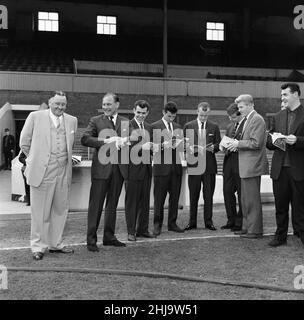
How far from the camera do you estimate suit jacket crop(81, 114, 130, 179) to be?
5871mm

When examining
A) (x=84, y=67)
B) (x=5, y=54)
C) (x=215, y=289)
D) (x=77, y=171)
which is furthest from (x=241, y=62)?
(x=215, y=289)

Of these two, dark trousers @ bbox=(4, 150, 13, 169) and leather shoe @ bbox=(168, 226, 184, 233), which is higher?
dark trousers @ bbox=(4, 150, 13, 169)

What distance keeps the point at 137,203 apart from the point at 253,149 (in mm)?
1673

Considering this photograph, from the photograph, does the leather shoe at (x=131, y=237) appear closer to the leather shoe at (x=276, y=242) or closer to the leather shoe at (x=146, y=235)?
the leather shoe at (x=146, y=235)

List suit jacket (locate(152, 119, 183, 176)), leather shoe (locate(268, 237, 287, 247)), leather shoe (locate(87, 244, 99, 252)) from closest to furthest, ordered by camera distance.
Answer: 1. leather shoe (locate(87, 244, 99, 252))
2. leather shoe (locate(268, 237, 287, 247))
3. suit jacket (locate(152, 119, 183, 176))

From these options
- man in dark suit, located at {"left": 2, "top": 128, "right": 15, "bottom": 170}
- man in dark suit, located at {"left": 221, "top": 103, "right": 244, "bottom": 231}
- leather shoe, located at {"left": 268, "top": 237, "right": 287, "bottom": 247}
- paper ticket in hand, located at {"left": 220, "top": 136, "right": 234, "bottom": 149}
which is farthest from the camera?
man in dark suit, located at {"left": 2, "top": 128, "right": 15, "bottom": 170}

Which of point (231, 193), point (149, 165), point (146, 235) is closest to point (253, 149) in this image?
point (231, 193)

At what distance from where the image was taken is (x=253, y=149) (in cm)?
652

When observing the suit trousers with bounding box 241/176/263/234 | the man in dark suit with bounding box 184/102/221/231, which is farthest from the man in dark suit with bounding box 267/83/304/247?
the man in dark suit with bounding box 184/102/221/231

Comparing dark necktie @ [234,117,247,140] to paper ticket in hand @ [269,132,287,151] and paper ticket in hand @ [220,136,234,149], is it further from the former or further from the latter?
paper ticket in hand @ [269,132,287,151]

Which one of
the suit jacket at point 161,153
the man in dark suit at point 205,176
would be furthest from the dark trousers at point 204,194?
the suit jacket at point 161,153

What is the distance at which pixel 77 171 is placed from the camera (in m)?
8.88

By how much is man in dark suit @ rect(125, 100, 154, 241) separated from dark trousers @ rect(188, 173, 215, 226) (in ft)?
2.88

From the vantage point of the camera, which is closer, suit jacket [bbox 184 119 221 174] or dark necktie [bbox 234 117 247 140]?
dark necktie [bbox 234 117 247 140]
